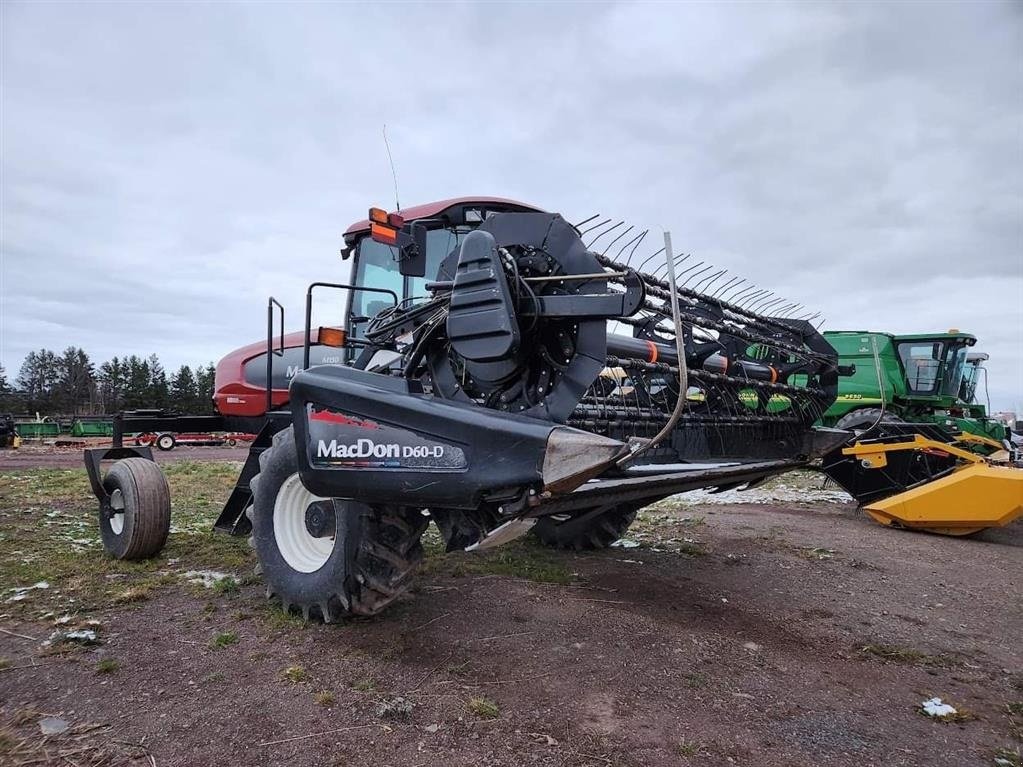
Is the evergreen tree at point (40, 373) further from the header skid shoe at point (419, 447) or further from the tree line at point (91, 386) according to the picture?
the header skid shoe at point (419, 447)

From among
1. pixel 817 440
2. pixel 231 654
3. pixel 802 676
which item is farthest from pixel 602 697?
pixel 817 440

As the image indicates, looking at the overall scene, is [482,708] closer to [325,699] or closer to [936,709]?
[325,699]

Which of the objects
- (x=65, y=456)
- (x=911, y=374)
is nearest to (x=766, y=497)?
(x=911, y=374)

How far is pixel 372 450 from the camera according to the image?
327 centimetres

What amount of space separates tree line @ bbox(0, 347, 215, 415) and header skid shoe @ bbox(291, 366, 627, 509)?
4685 cm

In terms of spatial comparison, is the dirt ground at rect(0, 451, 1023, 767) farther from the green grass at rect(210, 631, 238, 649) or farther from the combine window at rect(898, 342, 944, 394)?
the combine window at rect(898, 342, 944, 394)

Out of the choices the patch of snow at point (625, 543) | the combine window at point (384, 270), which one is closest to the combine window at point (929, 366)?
the patch of snow at point (625, 543)

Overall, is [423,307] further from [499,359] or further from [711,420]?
[711,420]

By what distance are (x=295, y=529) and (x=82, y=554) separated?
2.47 m

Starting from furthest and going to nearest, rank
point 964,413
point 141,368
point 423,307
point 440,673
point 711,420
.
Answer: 1. point 141,368
2. point 964,413
3. point 711,420
4. point 423,307
5. point 440,673

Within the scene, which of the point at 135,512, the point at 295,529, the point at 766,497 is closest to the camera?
the point at 295,529

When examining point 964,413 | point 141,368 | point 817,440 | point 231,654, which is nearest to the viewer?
point 231,654

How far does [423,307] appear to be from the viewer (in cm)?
369

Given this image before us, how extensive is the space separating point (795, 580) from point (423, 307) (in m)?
3.53
